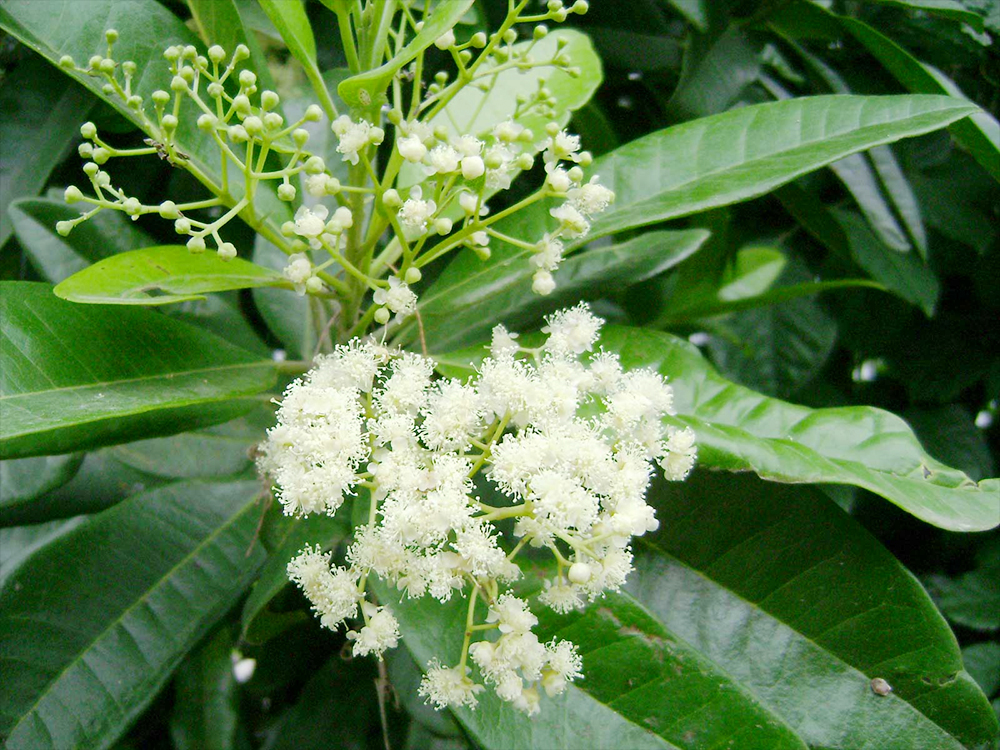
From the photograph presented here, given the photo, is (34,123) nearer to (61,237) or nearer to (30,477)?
(61,237)

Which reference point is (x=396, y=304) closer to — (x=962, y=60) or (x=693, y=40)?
(x=693, y=40)

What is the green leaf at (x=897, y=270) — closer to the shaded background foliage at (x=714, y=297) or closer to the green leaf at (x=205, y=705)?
the shaded background foliage at (x=714, y=297)

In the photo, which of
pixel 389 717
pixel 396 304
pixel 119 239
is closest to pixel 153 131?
pixel 396 304

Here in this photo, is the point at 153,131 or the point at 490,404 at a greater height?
the point at 153,131

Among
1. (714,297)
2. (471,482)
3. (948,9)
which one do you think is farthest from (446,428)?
(714,297)

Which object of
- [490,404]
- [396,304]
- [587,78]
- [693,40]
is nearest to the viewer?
[490,404]

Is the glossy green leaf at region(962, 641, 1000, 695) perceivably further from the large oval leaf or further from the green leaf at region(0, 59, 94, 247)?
the green leaf at region(0, 59, 94, 247)

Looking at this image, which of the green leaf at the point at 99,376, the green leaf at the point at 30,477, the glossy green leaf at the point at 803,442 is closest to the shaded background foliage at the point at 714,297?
the green leaf at the point at 30,477
